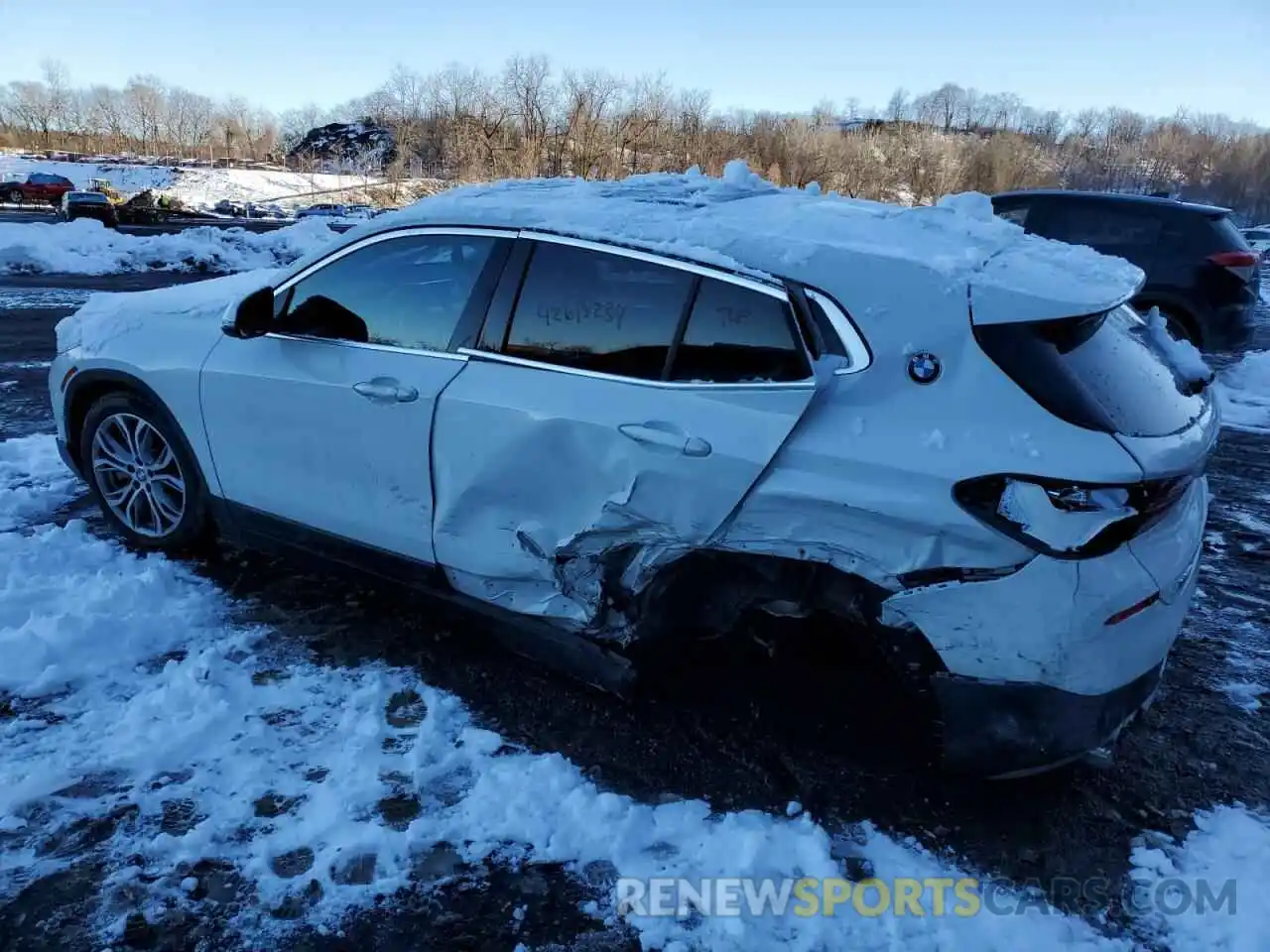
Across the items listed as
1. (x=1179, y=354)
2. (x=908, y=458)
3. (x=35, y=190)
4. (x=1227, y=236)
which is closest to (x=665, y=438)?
(x=908, y=458)

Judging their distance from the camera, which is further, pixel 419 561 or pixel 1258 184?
pixel 1258 184

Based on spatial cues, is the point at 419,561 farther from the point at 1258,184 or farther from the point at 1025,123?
the point at 1025,123

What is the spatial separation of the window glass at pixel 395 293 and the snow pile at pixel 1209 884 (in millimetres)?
2651

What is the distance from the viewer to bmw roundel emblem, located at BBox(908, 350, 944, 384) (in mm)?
2283

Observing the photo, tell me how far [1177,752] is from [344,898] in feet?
8.73

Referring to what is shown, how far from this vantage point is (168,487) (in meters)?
3.81

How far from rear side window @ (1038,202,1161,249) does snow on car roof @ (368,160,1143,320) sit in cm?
637

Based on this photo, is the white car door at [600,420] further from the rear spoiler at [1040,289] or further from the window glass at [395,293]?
the rear spoiler at [1040,289]

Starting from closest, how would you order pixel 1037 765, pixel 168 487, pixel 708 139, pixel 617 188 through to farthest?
pixel 1037 765, pixel 617 188, pixel 168 487, pixel 708 139

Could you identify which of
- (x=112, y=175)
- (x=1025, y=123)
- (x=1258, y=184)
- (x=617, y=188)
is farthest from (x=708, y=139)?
(x=1025, y=123)

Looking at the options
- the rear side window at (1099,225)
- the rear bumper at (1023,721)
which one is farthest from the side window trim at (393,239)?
the rear side window at (1099,225)

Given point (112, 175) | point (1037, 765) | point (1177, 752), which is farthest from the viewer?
point (112, 175)

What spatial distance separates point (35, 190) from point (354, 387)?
2146 inches

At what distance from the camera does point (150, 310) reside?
3812mm
